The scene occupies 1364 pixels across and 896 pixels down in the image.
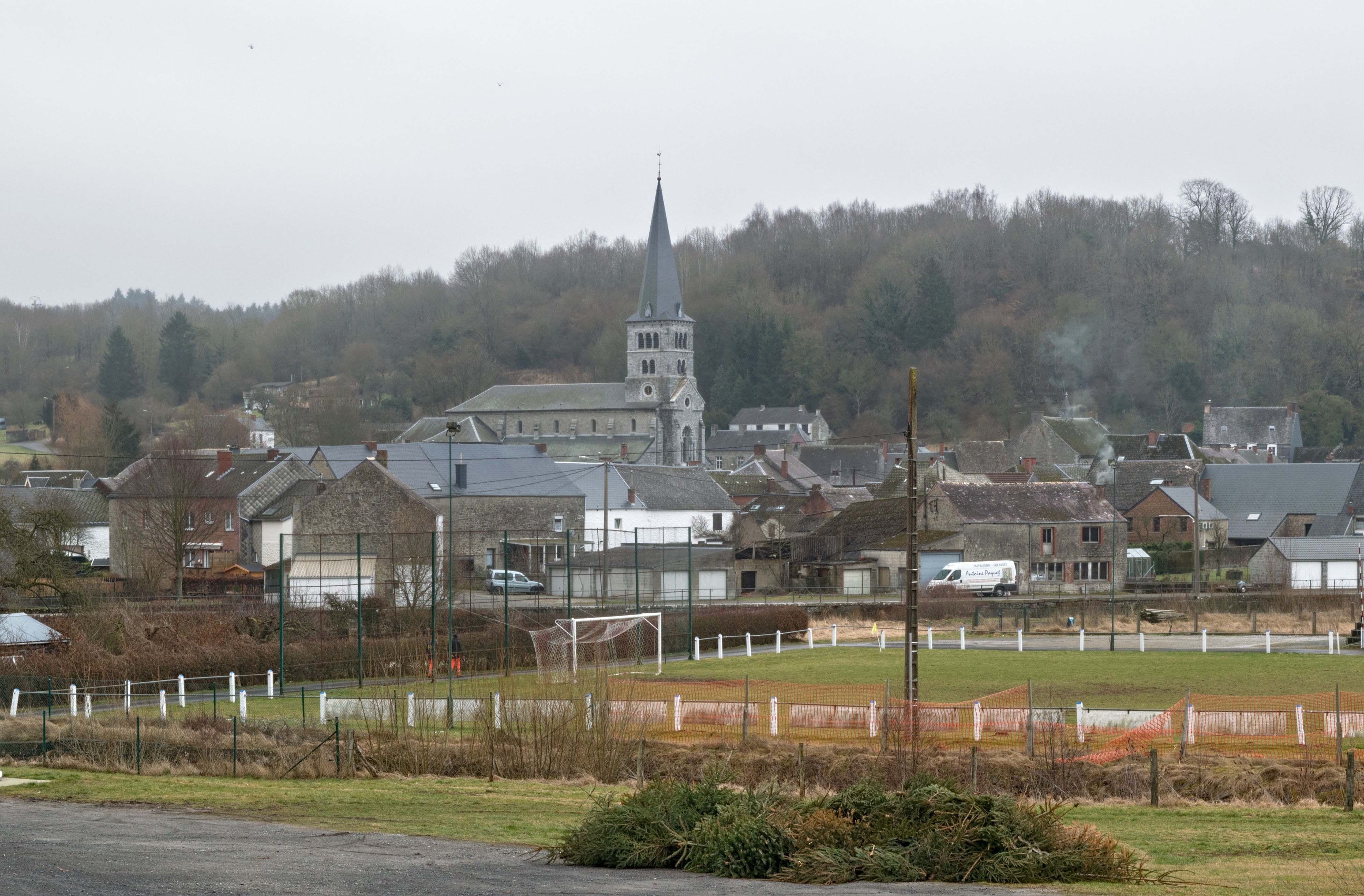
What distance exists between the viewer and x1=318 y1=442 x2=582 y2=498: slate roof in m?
64.7

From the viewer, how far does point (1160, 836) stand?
14945 millimetres

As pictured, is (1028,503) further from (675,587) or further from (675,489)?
(675,587)

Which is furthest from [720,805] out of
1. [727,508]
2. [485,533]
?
[727,508]

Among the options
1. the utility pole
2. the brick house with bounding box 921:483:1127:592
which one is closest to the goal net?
the utility pole

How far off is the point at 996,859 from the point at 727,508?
208ft

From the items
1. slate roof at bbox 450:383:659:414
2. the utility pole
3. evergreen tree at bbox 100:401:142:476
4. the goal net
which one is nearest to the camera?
the utility pole

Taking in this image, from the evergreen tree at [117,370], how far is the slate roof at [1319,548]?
115124 mm

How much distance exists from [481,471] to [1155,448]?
47.2m

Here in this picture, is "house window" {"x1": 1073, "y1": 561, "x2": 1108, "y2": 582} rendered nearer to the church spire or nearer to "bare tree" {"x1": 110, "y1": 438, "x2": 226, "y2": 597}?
"bare tree" {"x1": 110, "y1": 438, "x2": 226, "y2": 597}

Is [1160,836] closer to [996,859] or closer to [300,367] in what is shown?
[996,859]

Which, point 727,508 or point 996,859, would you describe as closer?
point 996,859

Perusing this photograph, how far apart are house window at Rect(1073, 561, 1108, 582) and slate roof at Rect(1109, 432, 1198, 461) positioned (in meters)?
22.5

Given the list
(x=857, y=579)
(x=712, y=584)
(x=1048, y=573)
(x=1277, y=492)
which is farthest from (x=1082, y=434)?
(x=712, y=584)

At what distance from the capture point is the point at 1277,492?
7469cm
